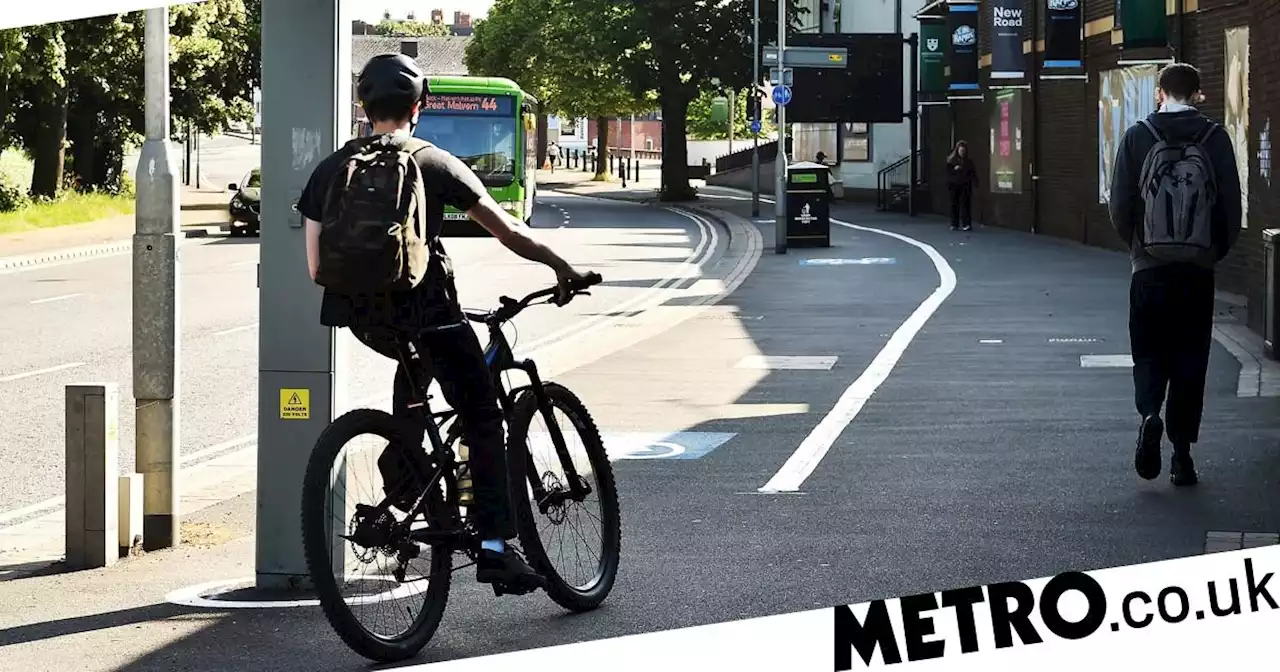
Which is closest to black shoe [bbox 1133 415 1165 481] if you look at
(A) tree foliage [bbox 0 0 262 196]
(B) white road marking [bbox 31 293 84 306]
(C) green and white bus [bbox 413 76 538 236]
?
(B) white road marking [bbox 31 293 84 306]

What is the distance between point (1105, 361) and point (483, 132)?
89.6 ft

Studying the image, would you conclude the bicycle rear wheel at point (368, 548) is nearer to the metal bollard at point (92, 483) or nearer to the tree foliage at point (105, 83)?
the metal bollard at point (92, 483)

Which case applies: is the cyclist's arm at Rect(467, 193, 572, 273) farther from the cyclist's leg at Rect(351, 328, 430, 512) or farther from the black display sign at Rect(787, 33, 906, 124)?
the black display sign at Rect(787, 33, 906, 124)

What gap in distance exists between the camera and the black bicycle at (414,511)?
6.05m

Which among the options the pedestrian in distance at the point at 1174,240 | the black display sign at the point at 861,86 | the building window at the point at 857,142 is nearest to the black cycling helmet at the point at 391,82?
the pedestrian in distance at the point at 1174,240

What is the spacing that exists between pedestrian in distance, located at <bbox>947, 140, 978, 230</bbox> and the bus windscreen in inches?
333

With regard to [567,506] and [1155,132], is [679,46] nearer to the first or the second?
[1155,132]

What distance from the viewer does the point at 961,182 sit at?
4109 cm

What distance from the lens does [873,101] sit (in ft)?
159

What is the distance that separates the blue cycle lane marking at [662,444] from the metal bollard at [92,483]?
3.42 meters

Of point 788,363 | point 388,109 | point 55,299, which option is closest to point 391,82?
point 388,109

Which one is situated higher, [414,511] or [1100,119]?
[1100,119]

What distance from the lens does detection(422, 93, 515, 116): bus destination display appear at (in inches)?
1649

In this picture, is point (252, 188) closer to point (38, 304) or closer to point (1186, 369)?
point (38, 304)
